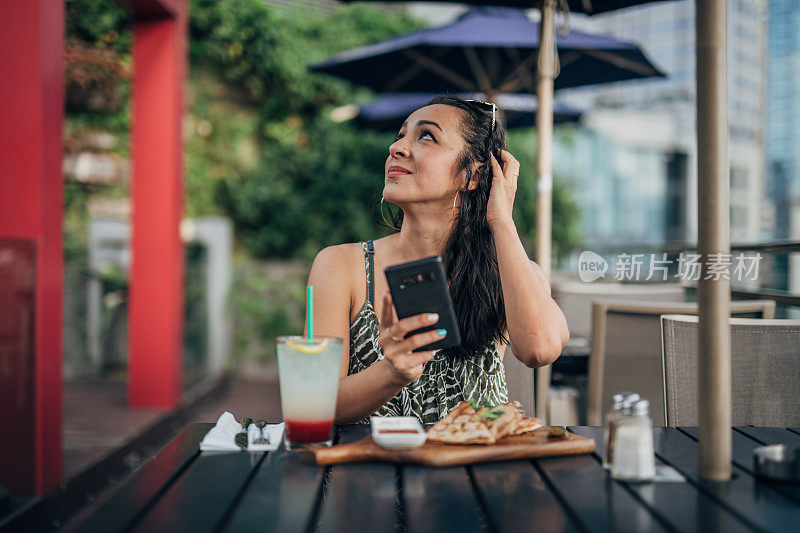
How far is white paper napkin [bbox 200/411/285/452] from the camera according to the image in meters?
1.14

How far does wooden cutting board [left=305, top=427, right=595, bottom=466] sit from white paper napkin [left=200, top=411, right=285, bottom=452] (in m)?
0.11

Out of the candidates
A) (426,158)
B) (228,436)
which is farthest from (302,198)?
(228,436)

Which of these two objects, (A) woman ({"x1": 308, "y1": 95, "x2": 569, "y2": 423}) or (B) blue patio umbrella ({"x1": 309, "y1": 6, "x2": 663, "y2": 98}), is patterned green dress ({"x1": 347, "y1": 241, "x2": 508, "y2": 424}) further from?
(B) blue patio umbrella ({"x1": 309, "y1": 6, "x2": 663, "y2": 98})

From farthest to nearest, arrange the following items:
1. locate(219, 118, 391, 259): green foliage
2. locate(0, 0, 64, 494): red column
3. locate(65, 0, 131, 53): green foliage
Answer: locate(219, 118, 391, 259): green foliage
locate(65, 0, 131, 53): green foliage
locate(0, 0, 64, 494): red column

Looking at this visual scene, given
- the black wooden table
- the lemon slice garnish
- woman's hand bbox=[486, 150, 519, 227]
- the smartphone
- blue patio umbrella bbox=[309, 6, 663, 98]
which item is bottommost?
the black wooden table

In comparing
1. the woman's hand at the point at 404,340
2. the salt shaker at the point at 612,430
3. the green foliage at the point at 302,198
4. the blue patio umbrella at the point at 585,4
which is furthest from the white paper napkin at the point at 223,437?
the green foliage at the point at 302,198

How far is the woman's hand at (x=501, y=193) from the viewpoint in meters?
1.60

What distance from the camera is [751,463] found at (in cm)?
111

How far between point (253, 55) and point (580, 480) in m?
6.84

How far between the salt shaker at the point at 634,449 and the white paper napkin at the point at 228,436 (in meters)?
0.52

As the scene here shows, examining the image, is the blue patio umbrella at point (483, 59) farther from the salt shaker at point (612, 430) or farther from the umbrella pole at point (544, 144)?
the salt shaker at point (612, 430)

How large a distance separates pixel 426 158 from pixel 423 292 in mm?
585

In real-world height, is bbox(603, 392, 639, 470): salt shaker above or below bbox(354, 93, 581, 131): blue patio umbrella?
below

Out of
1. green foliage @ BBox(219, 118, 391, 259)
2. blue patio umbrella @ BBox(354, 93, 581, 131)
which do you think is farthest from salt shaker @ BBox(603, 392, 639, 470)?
green foliage @ BBox(219, 118, 391, 259)
